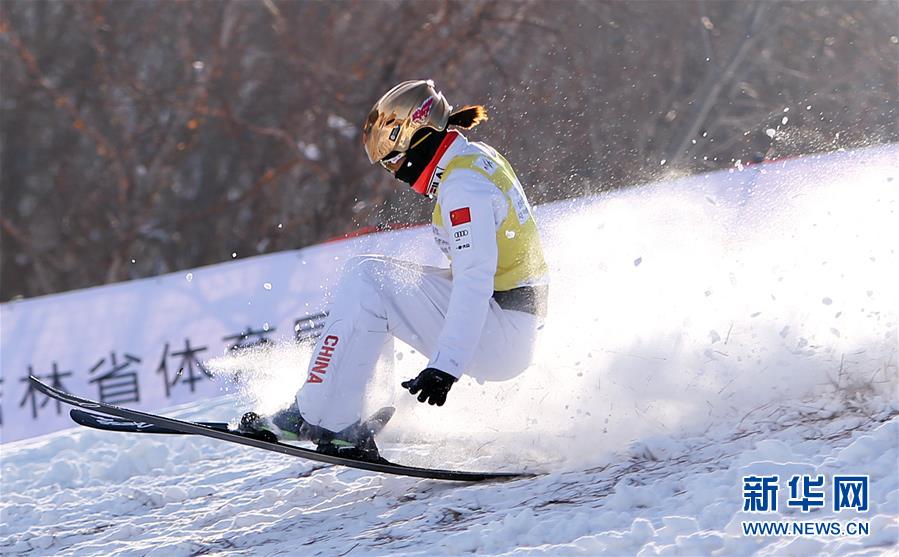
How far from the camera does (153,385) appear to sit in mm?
7469

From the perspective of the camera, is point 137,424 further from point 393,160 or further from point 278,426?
point 393,160

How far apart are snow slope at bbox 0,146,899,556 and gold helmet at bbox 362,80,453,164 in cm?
89

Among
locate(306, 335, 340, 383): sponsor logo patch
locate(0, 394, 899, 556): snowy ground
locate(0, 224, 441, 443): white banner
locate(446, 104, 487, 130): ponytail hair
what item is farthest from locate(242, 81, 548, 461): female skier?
locate(0, 224, 441, 443): white banner

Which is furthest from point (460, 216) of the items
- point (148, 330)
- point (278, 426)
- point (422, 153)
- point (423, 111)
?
point (148, 330)

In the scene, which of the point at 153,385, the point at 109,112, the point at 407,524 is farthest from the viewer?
the point at 109,112

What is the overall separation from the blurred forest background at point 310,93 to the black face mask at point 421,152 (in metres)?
7.03

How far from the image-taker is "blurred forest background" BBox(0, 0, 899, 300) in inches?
520

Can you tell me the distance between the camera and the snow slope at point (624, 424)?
3.47 meters

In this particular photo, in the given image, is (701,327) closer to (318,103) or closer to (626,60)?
(626,60)

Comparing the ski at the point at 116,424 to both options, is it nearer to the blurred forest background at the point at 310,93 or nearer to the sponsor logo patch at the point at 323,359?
the sponsor logo patch at the point at 323,359

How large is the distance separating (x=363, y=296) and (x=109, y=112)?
1255 cm

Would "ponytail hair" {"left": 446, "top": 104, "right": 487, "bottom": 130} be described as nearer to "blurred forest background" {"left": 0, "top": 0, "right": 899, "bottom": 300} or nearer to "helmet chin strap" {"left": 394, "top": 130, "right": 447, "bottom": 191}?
"helmet chin strap" {"left": 394, "top": 130, "right": 447, "bottom": 191}

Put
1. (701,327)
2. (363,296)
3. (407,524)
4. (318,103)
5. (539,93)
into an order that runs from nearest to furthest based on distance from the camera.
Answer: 1. (407,524)
2. (363,296)
3. (701,327)
4. (539,93)
5. (318,103)

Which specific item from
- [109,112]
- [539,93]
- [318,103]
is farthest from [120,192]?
[539,93]
